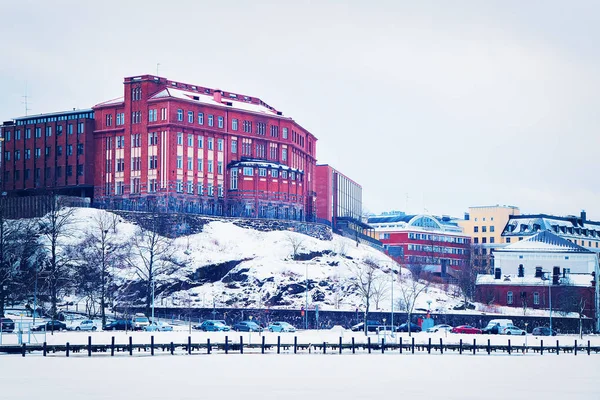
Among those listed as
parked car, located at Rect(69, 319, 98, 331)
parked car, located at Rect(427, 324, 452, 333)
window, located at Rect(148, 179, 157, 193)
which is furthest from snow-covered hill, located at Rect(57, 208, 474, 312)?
parked car, located at Rect(69, 319, 98, 331)

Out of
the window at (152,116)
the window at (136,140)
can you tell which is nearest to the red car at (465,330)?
the window at (152,116)

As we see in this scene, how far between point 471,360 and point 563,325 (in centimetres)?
4103

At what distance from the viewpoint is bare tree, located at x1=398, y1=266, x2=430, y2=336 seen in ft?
402

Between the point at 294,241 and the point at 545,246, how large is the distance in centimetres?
3806

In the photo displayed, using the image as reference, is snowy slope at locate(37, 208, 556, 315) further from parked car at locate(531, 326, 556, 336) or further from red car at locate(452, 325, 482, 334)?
parked car at locate(531, 326, 556, 336)

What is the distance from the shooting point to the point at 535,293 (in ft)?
436

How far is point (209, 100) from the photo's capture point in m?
145

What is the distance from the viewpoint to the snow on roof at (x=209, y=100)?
5458 inches

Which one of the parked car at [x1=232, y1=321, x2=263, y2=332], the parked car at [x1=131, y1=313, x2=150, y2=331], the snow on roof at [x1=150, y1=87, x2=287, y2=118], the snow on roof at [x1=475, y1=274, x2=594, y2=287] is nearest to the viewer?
the parked car at [x1=131, y1=313, x2=150, y2=331]

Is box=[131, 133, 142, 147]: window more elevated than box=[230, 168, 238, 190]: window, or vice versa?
box=[131, 133, 142, 147]: window

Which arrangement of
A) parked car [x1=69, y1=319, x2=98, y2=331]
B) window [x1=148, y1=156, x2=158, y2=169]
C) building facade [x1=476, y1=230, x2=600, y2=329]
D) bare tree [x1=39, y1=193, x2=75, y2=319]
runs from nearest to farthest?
1. parked car [x1=69, y1=319, x2=98, y2=331]
2. bare tree [x1=39, y1=193, x2=75, y2=319]
3. building facade [x1=476, y1=230, x2=600, y2=329]
4. window [x1=148, y1=156, x2=158, y2=169]

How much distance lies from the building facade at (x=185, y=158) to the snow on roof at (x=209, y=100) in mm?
280

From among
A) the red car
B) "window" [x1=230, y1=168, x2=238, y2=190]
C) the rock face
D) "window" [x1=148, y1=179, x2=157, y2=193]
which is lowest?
the red car

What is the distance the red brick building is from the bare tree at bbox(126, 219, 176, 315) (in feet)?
55.9
